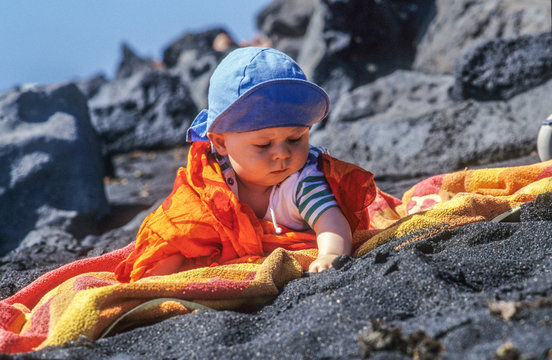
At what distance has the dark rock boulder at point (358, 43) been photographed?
8.88 meters

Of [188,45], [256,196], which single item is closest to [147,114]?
[188,45]

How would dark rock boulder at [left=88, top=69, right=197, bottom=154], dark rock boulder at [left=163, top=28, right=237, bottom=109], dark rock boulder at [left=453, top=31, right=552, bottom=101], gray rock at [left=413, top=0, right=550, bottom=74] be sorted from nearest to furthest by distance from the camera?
dark rock boulder at [left=453, top=31, right=552, bottom=101] < gray rock at [left=413, top=0, right=550, bottom=74] < dark rock boulder at [left=88, top=69, right=197, bottom=154] < dark rock boulder at [left=163, top=28, right=237, bottom=109]

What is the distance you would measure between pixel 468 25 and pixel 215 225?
630 centimetres

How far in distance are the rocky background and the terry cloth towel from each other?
0.11 metres

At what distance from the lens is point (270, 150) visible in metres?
2.76

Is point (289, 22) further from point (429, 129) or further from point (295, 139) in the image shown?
point (295, 139)

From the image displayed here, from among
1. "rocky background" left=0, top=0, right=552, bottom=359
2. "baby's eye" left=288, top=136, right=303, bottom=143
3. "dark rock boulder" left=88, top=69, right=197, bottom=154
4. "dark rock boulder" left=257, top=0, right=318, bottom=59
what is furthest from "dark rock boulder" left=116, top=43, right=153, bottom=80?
"baby's eye" left=288, top=136, right=303, bottom=143

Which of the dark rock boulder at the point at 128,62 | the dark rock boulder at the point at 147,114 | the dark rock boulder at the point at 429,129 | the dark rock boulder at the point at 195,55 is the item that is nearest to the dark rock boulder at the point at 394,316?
the dark rock boulder at the point at 429,129

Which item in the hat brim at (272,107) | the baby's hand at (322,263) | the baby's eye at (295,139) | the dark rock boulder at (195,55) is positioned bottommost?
the baby's hand at (322,263)

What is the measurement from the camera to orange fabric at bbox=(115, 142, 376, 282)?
2896 millimetres

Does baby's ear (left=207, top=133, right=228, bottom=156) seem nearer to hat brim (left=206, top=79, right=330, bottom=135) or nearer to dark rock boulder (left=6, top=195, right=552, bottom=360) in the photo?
hat brim (left=206, top=79, right=330, bottom=135)

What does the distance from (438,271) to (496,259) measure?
29 centimetres

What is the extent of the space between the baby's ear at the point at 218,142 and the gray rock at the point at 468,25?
4.37 metres

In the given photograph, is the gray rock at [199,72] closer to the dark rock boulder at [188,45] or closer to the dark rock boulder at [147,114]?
the dark rock boulder at [188,45]
